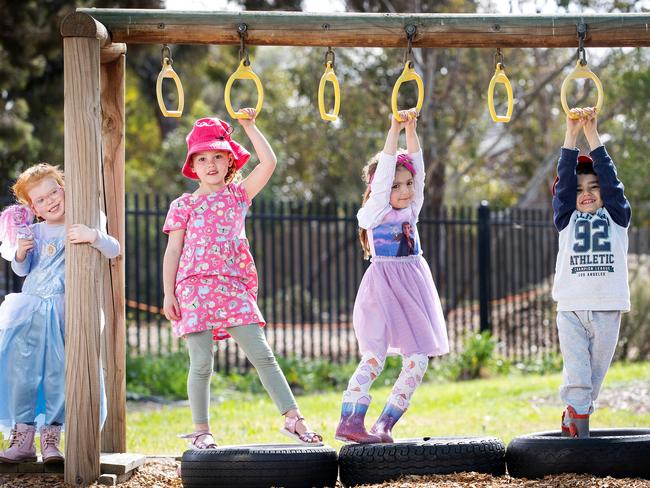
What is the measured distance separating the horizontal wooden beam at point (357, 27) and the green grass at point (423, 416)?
279 cm

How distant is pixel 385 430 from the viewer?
492cm

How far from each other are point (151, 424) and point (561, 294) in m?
4.33

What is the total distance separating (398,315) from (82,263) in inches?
61.6

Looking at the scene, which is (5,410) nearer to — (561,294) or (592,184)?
(561,294)

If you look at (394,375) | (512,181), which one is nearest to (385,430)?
(394,375)

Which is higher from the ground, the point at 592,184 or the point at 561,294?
the point at 592,184

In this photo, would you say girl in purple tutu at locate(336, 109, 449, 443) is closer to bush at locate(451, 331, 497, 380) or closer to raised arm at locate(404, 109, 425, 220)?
raised arm at locate(404, 109, 425, 220)

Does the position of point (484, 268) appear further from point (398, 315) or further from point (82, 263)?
point (82, 263)

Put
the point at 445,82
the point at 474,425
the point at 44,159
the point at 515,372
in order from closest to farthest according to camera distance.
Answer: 1. the point at 474,425
2. the point at 515,372
3. the point at 44,159
4. the point at 445,82

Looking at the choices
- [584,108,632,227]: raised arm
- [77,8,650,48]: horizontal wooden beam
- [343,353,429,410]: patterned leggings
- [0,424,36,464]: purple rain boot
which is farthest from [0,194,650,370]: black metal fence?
[584,108,632,227]: raised arm

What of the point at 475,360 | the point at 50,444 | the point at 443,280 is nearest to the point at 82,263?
the point at 50,444

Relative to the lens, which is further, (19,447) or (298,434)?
(19,447)

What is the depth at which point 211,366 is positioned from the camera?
492cm

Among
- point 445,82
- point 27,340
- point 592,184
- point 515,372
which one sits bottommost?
point 515,372
